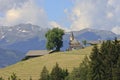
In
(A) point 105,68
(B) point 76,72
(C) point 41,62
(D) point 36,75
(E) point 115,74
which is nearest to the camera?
(E) point 115,74

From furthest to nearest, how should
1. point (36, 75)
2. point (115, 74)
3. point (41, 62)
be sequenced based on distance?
1. point (41, 62)
2. point (36, 75)
3. point (115, 74)

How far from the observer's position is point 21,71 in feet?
530

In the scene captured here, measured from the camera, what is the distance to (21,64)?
18312 centimetres

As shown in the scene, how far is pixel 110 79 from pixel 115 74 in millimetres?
4052

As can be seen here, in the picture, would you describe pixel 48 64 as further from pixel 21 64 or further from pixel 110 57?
pixel 110 57

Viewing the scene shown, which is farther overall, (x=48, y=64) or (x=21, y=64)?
(x=21, y=64)

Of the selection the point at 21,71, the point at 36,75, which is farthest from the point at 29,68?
the point at 36,75

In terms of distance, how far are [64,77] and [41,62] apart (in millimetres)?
62761

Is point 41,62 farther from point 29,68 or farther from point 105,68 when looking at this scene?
point 105,68

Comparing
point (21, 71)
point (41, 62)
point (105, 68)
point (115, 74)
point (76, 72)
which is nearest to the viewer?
point (115, 74)

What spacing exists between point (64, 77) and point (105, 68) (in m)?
26.5

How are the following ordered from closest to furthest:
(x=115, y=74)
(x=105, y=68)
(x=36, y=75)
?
1. (x=115, y=74)
2. (x=105, y=68)
3. (x=36, y=75)

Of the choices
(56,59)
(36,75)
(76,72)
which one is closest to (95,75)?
(76,72)

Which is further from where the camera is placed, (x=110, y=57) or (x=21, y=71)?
(x=21, y=71)
